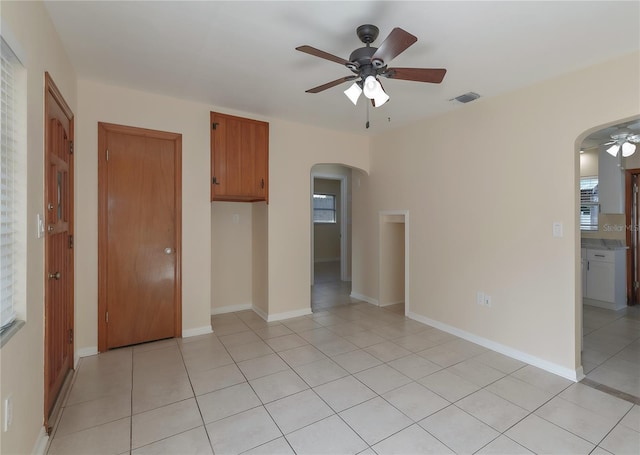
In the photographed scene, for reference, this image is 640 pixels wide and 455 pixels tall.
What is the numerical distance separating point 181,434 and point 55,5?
271cm

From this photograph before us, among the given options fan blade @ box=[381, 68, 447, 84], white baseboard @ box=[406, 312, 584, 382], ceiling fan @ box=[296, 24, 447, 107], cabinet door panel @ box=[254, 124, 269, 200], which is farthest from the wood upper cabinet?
white baseboard @ box=[406, 312, 584, 382]

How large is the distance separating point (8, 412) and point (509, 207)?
12.3 feet

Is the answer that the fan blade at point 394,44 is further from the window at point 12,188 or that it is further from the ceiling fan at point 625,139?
the ceiling fan at point 625,139

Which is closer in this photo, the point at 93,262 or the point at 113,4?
the point at 113,4

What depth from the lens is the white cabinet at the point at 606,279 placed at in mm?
4383

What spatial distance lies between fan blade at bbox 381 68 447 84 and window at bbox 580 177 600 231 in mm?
4609

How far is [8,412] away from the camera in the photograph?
1.38 m

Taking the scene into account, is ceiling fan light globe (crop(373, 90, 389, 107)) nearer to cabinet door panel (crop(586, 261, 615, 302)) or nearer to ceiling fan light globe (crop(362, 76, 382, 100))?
ceiling fan light globe (crop(362, 76, 382, 100))

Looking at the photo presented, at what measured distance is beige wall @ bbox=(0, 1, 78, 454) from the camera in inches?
55.4

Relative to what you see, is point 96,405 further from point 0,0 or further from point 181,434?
point 0,0

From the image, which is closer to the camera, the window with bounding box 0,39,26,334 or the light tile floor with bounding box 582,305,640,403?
the window with bounding box 0,39,26,334

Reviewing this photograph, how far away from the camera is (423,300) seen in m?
3.96

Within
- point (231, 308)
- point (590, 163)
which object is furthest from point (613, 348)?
point (231, 308)

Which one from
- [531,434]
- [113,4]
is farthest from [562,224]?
[113,4]
